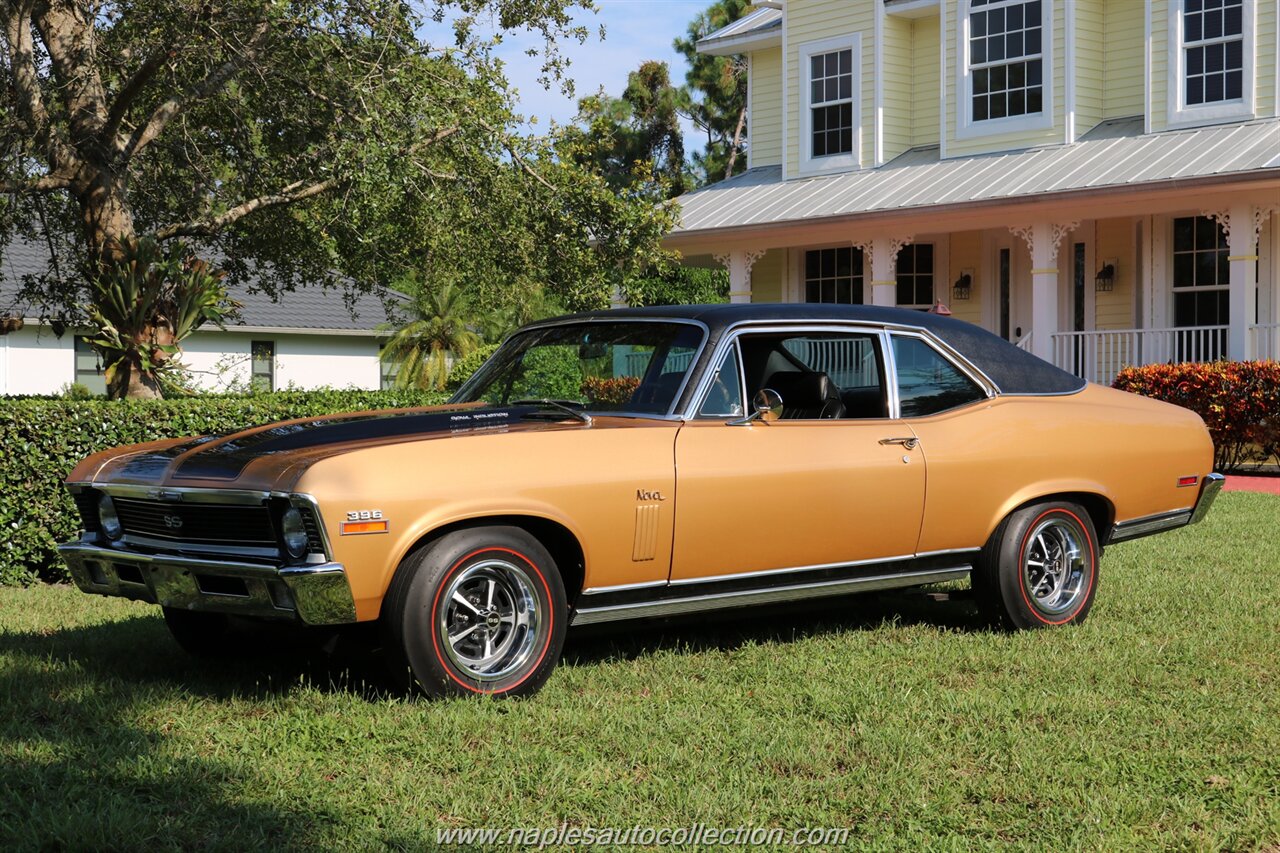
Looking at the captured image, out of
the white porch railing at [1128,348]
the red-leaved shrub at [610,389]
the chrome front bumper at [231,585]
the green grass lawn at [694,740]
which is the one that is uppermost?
the white porch railing at [1128,348]

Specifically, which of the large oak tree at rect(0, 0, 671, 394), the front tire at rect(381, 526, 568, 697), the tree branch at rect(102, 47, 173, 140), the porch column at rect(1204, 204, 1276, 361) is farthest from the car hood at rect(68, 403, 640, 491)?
the porch column at rect(1204, 204, 1276, 361)

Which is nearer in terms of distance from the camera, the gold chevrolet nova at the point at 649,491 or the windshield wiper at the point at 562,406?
the gold chevrolet nova at the point at 649,491

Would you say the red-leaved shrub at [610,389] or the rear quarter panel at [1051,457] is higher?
the red-leaved shrub at [610,389]

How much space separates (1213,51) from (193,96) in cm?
1330

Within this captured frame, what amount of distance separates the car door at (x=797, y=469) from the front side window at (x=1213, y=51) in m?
14.1

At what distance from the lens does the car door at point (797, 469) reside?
19.6ft

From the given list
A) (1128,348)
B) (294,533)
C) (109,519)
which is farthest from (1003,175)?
(294,533)

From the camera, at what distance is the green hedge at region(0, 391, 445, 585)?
30.3ft

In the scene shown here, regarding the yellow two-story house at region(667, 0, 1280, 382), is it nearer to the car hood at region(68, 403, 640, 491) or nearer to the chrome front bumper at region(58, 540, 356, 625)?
the car hood at region(68, 403, 640, 491)

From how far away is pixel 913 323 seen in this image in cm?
705

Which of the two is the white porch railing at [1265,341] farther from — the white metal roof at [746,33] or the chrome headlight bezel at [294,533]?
the chrome headlight bezel at [294,533]

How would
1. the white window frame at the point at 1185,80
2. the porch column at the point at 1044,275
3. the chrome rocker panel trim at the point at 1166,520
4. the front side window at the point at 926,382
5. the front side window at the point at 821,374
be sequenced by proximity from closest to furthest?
1. the front side window at the point at 821,374
2. the front side window at the point at 926,382
3. the chrome rocker panel trim at the point at 1166,520
4. the white window frame at the point at 1185,80
5. the porch column at the point at 1044,275

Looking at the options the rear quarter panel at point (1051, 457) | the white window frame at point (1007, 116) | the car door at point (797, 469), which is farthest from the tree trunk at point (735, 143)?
the car door at point (797, 469)

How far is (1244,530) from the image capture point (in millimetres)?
10898
